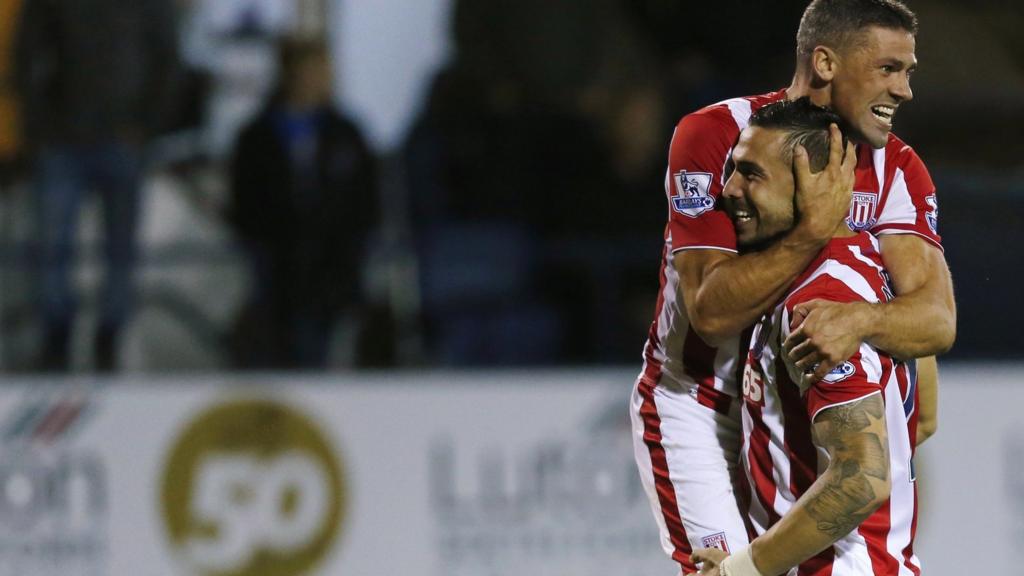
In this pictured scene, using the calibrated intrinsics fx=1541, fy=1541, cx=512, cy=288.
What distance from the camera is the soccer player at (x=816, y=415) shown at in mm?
2787

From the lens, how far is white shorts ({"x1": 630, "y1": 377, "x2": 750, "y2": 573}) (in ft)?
11.1

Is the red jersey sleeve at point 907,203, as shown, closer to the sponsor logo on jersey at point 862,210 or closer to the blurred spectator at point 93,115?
the sponsor logo on jersey at point 862,210

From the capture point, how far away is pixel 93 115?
649 cm

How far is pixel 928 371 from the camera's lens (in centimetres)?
339

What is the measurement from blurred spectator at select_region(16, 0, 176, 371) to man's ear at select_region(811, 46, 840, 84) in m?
3.98

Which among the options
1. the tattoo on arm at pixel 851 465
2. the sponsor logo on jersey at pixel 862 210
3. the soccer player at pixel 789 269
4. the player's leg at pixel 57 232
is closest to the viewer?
the tattoo on arm at pixel 851 465

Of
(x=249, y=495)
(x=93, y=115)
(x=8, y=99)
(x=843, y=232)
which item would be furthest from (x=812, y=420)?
(x=8, y=99)

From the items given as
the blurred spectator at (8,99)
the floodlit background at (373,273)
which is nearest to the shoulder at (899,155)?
the floodlit background at (373,273)

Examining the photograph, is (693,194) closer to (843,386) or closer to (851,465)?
(843,386)

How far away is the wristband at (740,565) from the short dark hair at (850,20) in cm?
101

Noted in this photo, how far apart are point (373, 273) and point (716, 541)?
3313 mm

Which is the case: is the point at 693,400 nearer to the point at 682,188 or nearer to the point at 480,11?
the point at 682,188

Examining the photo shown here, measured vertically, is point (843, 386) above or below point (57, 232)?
above

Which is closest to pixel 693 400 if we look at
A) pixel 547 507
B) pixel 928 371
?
pixel 928 371
